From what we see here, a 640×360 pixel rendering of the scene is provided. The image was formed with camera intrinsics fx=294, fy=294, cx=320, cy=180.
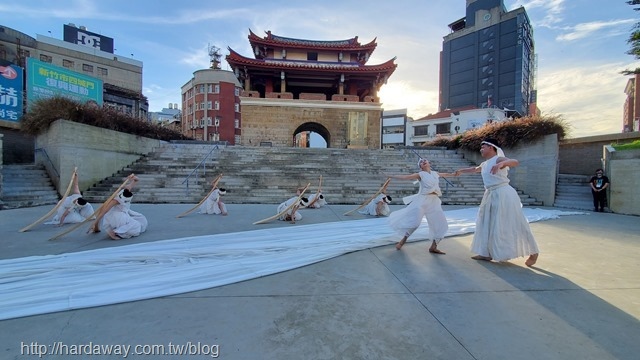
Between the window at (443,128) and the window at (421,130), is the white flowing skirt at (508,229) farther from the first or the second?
the window at (421,130)

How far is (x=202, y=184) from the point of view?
1081cm

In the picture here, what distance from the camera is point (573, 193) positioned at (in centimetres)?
1046

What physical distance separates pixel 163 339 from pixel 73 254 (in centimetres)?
269

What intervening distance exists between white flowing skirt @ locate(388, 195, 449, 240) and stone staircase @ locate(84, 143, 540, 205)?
5563 millimetres

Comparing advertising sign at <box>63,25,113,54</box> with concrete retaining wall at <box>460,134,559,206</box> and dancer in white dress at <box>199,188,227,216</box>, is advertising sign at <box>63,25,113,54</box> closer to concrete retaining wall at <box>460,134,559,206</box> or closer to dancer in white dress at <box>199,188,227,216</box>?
dancer in white dress at <box>199,188,227,216</box>

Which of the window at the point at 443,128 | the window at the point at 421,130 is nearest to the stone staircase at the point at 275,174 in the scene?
the window at the point at 443,128

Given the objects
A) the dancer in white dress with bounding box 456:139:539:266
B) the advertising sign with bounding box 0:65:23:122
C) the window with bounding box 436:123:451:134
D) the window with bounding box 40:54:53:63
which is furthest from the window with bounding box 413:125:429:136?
the window with bounding box 40:54:53:63

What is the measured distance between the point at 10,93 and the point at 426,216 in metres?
22.1

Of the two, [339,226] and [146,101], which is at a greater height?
[146,101]

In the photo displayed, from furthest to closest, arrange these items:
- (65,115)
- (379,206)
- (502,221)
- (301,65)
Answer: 1. (301,65)
2. (65,115)
3. (379,206)
4. (502,221)

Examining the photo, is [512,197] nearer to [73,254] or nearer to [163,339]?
[163,339]

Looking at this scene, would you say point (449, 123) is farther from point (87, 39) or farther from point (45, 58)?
point (45, 58)

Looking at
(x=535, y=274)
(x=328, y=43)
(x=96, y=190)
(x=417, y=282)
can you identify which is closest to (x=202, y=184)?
(x=96, y=190)

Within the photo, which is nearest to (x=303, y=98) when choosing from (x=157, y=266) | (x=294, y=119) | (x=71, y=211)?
(x=294, y=119)
